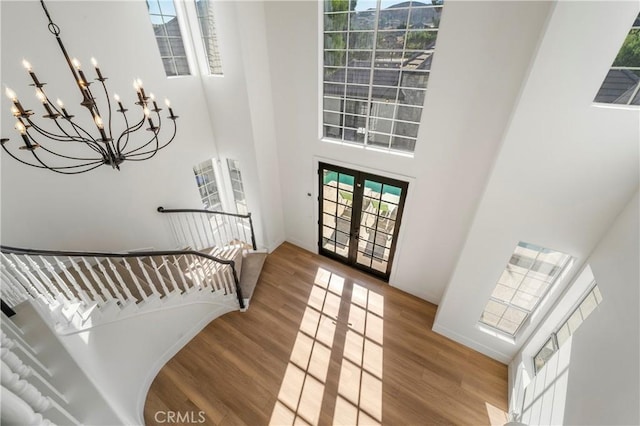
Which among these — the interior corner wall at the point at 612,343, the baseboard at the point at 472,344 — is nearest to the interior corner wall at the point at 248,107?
the baseboard at the point at 472,344

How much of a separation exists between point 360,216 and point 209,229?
2.84 meters

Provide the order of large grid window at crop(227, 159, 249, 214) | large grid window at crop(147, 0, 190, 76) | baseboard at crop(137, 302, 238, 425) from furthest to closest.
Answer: large grid window at crop(227, 159, 249, 214)
large grid window at crop(147, 0, 190, 76)
baseboard at crop(137, 302, 238, 425)

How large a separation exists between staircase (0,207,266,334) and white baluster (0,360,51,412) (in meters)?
1.49

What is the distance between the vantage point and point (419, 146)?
11.2ft

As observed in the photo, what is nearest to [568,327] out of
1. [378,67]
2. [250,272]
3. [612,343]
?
[612,343]

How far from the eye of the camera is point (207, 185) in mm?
5137

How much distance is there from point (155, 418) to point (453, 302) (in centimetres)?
401

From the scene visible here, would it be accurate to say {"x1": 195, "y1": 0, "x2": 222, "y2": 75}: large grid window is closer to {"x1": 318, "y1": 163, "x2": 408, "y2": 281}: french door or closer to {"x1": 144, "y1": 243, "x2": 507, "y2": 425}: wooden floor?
{"x1": 318, "y1": 163, "x2": 408, "y2": 281}: french door

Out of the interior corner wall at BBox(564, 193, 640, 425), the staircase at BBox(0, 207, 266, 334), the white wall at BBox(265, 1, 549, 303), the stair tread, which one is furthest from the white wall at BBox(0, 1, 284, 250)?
the interior corner wall at BBox(564, 193, 640, 425)

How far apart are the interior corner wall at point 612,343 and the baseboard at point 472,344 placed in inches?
58.7

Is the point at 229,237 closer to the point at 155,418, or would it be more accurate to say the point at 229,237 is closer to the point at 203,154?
the point at 203,154

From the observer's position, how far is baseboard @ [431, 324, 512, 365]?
11.8ft

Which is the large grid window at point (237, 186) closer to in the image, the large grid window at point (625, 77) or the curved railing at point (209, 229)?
the curved railing at point (209, 229)

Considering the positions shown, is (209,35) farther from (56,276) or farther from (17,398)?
(17,398)
